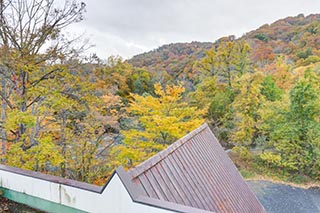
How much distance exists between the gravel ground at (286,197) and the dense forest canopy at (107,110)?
1.38 metres

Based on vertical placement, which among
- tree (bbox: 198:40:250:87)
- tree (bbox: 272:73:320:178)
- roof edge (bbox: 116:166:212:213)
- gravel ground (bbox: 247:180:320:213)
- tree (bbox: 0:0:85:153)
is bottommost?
gravel ground (bbox: 247:180:320:213)

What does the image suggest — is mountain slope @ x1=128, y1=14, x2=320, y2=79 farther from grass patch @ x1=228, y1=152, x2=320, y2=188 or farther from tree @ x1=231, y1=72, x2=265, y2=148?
grass patch @ x1=228, y1=152, x2=320, y2=188

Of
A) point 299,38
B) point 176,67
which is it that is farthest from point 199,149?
point 299,38

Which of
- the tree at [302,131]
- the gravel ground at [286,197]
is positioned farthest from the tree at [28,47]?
the tree at [302,131]

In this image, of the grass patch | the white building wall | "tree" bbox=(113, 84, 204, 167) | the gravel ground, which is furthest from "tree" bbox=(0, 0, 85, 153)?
the grass patch

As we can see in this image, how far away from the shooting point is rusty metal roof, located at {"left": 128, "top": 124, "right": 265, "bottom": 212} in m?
2.87

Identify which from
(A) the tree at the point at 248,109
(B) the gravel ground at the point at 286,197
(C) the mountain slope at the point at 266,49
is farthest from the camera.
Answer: (C) the mountain slope at the point at 266,49

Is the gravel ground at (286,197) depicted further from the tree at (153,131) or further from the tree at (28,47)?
the tree at (28,47)

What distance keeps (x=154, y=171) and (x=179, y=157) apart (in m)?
0.76

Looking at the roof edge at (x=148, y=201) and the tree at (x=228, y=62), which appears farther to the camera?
the tree at (x=228, y=62)

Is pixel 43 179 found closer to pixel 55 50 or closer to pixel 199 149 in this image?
pixel 199 149

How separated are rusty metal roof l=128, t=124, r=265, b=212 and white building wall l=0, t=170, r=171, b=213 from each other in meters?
0.43

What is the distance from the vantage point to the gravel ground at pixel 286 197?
31.1 feet

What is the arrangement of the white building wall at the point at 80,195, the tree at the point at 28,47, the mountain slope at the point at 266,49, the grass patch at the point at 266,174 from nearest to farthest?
the white building wall at the point at 80,195 → the tree at the point at 28,47 → the grass patch at the point at 266,174 → the mountain slope at the point at 266,49
